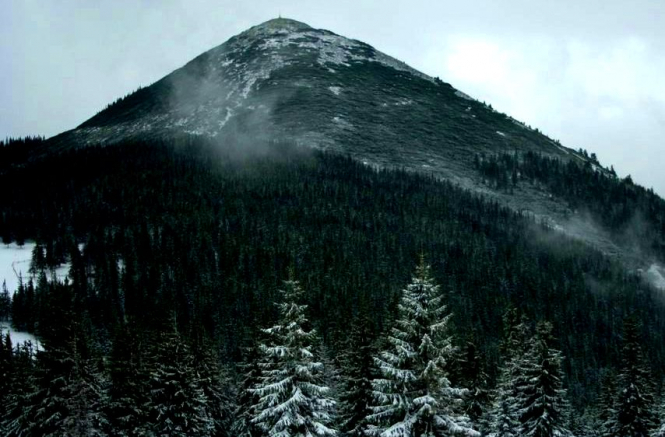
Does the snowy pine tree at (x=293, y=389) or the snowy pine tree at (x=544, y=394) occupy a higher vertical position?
the snowy pine tree at (x=293, y=389)

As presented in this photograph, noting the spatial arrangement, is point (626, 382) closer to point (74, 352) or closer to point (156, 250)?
point (74, 352)

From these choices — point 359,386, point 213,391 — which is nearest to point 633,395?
point 359,386

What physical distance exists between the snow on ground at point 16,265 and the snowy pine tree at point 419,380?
464 feet

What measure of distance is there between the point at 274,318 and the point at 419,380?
52979 mm

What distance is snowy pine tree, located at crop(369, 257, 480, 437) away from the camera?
78.5ft

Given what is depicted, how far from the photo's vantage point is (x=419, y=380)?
2448 cm

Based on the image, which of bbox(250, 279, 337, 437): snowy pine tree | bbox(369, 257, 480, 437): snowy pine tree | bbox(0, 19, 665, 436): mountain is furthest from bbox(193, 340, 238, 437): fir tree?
bbox(369, 257, 480, 437): snowy pine tree

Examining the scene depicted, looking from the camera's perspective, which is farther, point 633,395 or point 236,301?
point 236,301

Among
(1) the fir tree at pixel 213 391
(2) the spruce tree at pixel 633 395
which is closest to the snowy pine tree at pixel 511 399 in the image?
(2) the spruce tree at pixel 633 395

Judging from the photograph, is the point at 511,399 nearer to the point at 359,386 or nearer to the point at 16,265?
the point at 359,386

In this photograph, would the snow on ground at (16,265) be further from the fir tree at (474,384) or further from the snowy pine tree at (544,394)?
the snowy pine tree at (544,394)

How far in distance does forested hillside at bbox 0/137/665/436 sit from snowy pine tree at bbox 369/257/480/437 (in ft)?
0.40

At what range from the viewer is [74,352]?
42.0 m

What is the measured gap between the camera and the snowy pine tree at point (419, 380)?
942 inches
